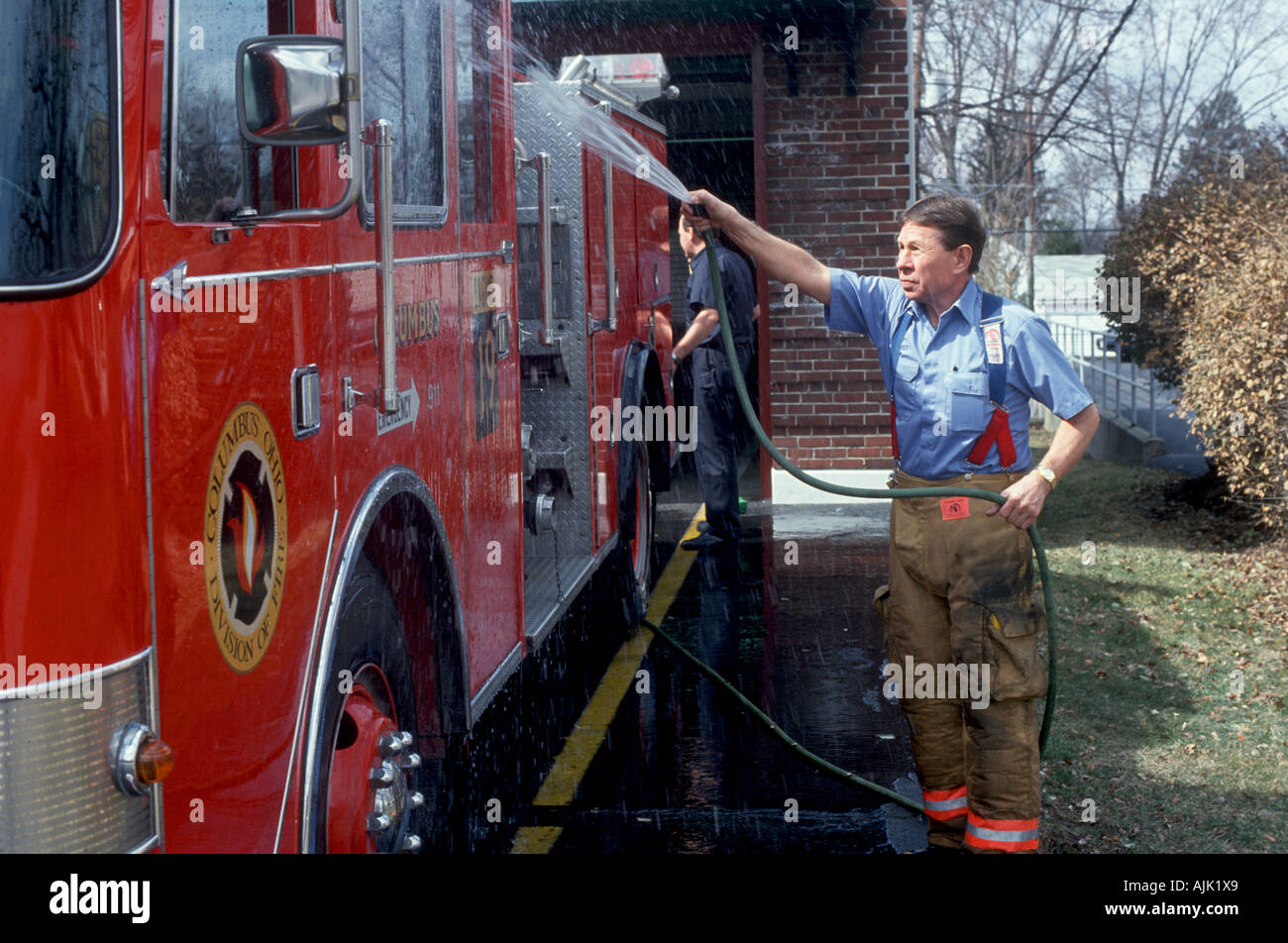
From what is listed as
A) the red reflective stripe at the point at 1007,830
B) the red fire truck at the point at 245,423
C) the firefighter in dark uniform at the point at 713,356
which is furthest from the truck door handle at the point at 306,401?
the firefighter in dark uniform at the point at 713,356

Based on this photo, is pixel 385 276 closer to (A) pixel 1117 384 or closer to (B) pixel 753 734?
(B) pixel 753 734

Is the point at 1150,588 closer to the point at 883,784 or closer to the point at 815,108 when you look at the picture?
the point at 883,784

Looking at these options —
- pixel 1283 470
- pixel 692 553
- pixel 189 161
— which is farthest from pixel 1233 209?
pixel 189 161

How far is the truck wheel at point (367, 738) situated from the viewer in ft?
11.0

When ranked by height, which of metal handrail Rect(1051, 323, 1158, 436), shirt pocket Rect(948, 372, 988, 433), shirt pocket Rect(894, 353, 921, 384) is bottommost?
metal handrail Rect(1051, 323, 1158, 436)

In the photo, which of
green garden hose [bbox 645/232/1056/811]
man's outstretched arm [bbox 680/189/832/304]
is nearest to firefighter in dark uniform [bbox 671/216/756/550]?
green garden hose [bbox 645/232/1056/811]

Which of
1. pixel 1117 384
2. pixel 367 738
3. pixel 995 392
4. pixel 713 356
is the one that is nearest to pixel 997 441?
pixel 995 392

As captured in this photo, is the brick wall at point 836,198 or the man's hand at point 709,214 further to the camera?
the brick wall at point 836,198

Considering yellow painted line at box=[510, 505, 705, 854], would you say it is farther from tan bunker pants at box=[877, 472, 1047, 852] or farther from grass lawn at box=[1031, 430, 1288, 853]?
grass lawn at box=[1031, 430, 1288, 853]

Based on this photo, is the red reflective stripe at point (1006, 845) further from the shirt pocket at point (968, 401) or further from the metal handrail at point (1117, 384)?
the metal handrail at point (1117, 384)

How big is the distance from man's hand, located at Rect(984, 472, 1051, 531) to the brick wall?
7.37 meters

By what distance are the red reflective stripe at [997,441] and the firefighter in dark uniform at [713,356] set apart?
4935mm

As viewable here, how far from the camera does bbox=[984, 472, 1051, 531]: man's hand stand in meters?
4.36

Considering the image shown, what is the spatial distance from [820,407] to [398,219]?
8.36 meters
